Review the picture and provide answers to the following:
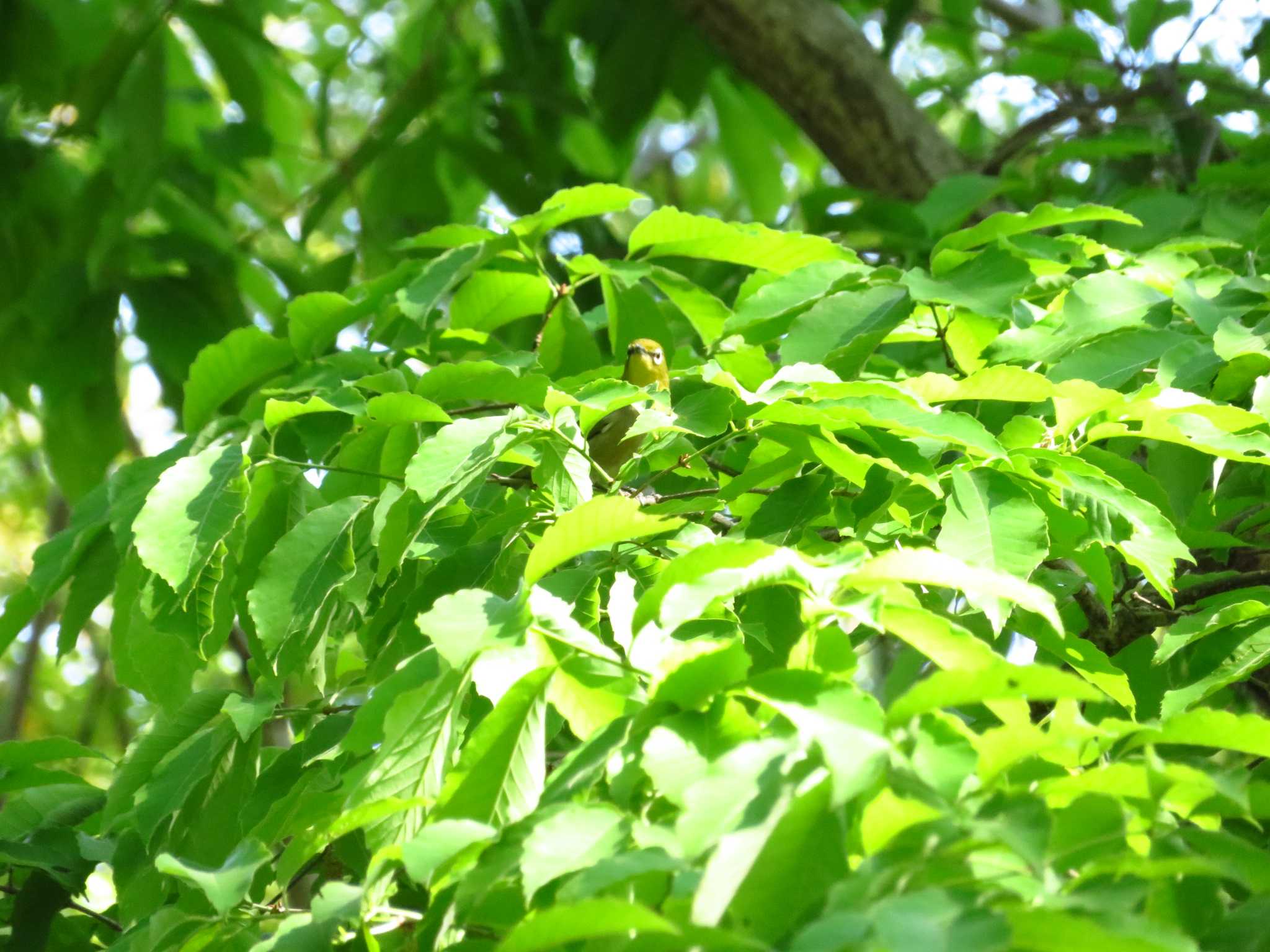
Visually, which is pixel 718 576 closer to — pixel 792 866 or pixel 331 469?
pixel 792 866

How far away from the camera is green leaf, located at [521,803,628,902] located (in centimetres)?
119

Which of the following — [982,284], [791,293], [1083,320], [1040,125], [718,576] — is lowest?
[718,576]

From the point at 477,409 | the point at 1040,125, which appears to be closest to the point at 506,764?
the point at 477,409

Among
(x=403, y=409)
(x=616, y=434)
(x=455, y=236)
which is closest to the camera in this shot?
(x=403, y=409)

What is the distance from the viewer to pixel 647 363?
3.26 m

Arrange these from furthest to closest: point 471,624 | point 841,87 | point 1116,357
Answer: point 841,87 < point 1116,357 < point 471,624

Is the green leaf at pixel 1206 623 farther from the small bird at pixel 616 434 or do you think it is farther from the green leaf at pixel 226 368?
the small bird at pixel 616 434

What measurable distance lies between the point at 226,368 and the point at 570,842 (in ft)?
5.09

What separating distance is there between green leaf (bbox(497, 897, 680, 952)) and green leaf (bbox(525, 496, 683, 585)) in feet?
1.64

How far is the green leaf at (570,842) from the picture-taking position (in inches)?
46.9

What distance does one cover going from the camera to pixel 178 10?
409cm

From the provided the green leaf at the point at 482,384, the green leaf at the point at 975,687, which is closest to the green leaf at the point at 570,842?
the green leaf at the point at 975,687

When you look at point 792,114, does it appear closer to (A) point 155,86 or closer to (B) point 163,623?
(A) point 155,86

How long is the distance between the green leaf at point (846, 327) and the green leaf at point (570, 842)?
1107 mm
